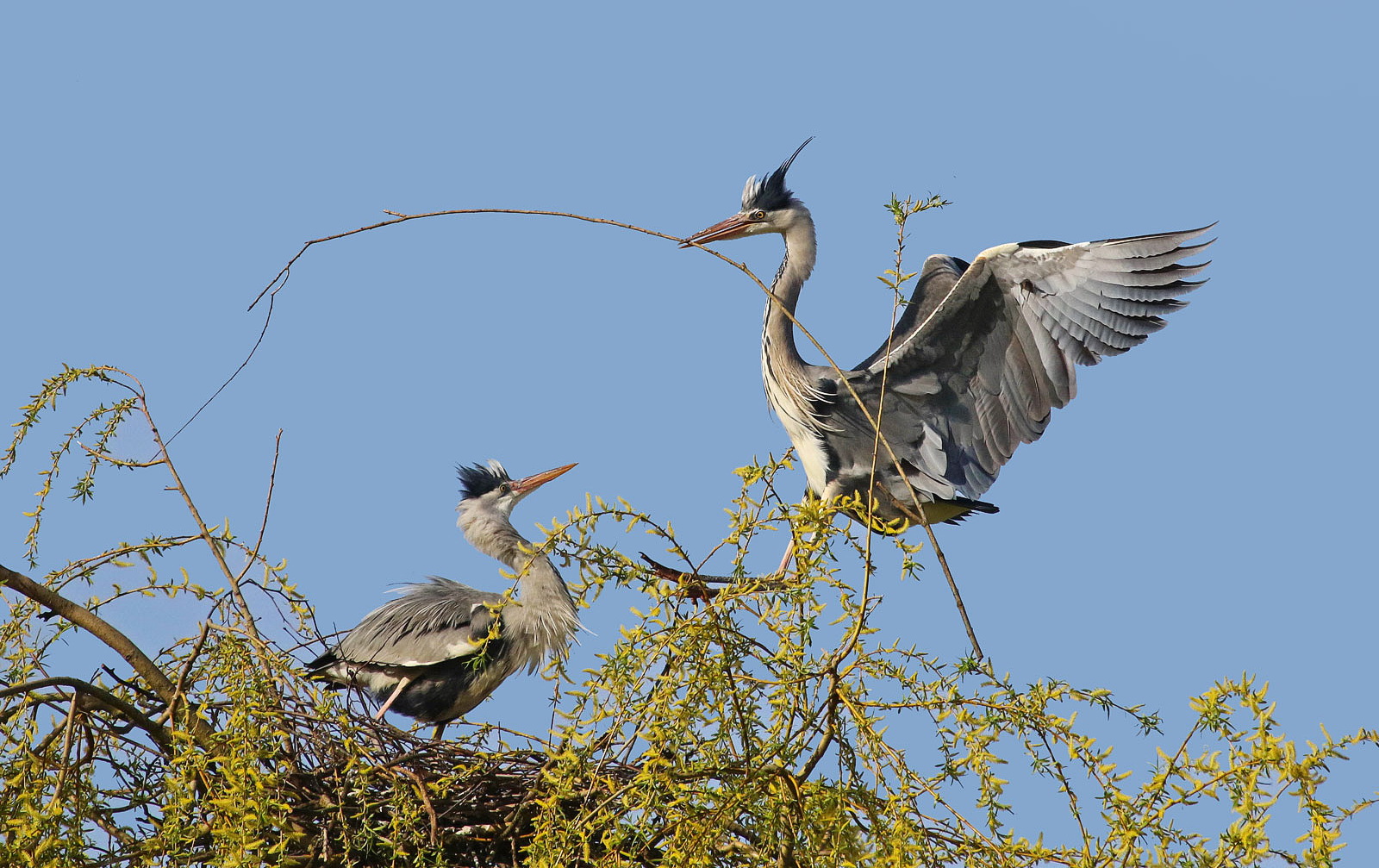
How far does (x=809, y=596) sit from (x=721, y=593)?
0.14 metres

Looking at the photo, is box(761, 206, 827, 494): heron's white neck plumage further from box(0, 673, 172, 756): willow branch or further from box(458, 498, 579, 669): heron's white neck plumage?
Result: box(0, 673, 172, 756): willow branch

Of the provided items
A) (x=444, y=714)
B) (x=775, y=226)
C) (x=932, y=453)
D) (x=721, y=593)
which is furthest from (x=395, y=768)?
(x=775, y=226)

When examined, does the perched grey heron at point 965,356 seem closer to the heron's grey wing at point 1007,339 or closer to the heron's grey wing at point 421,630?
the heron's grey wing at point 1007,339

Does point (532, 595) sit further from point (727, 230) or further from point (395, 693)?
point (727, 230)

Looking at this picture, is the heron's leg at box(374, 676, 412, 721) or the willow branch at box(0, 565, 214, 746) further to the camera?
the heron's leg at box(374, 676, 412, 721)

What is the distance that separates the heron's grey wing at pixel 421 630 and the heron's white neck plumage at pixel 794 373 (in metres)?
1.32

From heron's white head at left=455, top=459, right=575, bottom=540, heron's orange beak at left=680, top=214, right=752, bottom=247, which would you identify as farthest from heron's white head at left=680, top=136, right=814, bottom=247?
heron's white head at left=455, top=459, right=575, bottom=540

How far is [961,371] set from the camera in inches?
207

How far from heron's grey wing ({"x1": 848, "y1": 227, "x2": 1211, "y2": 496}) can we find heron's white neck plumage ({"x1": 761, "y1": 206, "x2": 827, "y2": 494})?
23 cm

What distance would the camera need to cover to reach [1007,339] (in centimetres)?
514

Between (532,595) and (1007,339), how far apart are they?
194cm

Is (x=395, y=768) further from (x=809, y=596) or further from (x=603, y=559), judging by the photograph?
(x=809, y=596)

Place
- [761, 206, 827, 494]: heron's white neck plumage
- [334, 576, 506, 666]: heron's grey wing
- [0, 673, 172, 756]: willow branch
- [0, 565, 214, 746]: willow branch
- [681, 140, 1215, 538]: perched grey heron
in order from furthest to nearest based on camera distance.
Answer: [761, 206, 827, 494]: heron's white neck plumage
[681, 140, 1215, 538]: perched grey heron
[334, 576, 506, 666]: heron's grey wing
[0, 565, 214, 746]: willow branch
[0, 673, 172, 756]: willow branch

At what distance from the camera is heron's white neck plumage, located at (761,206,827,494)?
545 cm
